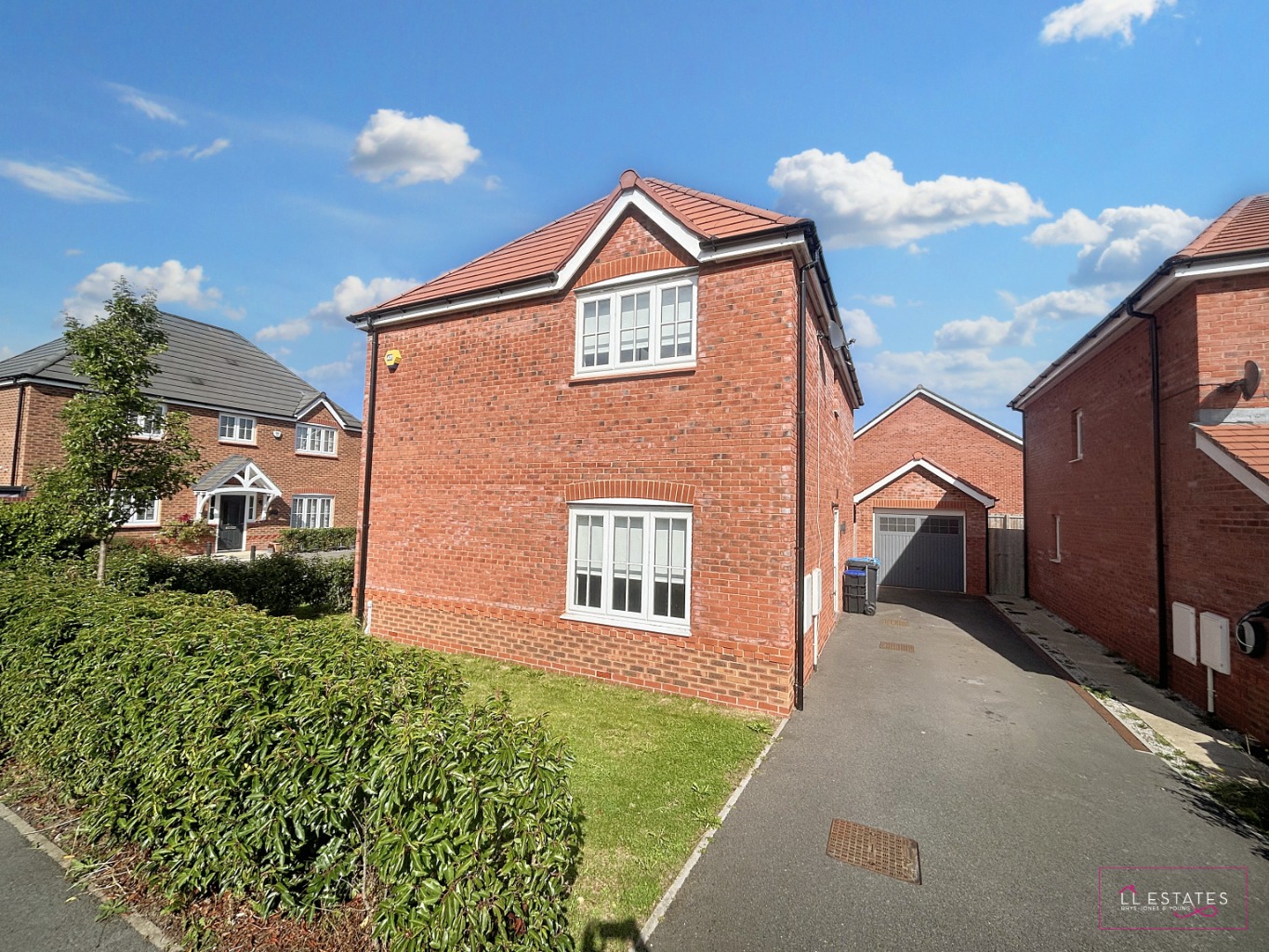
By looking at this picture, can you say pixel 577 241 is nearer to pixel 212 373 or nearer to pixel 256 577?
pixel 256 577

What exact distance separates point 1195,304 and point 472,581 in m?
11.6

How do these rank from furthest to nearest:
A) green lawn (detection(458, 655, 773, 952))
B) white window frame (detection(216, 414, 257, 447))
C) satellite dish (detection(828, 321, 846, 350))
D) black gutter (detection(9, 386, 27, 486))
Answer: white window frame (detection(216, 414, 257, 447)), black gutter (detection(9, 386, 27, 486)), satellite dish (detection(828, 321, 846, 350)), green lawn (detection(458, 655, 773, 952))

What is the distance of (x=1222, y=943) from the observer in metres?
3.40

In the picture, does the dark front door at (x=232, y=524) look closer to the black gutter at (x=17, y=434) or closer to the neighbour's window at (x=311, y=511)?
the neighbour's window at (x=311, y=511)

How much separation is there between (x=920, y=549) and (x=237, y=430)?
95.3ft

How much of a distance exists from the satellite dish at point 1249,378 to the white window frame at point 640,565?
7.49 meters

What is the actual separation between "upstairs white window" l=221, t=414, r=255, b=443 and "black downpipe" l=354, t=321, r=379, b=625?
18437mm

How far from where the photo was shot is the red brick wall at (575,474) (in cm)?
680

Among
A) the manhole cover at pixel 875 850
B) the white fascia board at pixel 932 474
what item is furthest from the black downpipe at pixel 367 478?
the white fascia board at pixel 932 474

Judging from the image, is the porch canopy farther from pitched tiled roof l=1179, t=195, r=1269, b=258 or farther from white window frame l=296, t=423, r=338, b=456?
pitched tiled roof l=1179, t=195, r=1269, b=258

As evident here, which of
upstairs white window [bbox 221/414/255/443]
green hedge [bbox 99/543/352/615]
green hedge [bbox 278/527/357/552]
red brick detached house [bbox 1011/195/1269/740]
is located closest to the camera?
red brick detached house [bbox 1011/195/1269/740]

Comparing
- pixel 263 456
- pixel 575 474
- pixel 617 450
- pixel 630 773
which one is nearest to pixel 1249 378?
pixel 617 450

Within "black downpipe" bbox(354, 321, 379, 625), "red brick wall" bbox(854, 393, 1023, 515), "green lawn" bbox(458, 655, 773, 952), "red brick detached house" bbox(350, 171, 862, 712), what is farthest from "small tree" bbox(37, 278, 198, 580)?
"red brick wall" bbox(854, 393, 1023, 515)

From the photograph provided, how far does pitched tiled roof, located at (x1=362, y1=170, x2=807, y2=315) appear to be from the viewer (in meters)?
7.35
